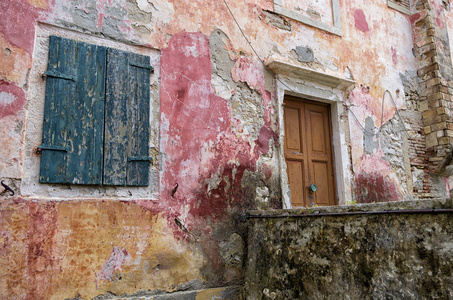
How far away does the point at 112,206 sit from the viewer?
361 cm

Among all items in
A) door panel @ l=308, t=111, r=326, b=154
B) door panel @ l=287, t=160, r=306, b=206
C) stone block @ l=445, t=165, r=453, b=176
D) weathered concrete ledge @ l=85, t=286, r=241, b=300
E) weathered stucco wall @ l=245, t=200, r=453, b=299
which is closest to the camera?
weathered stucco wall @ l=245, t=200, r=453, b=299

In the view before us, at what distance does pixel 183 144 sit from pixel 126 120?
2.21 feet

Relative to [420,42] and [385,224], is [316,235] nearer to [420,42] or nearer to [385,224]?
[385,224]

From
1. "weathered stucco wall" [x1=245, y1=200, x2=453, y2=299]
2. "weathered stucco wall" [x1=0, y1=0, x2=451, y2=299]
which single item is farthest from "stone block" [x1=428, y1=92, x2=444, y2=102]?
"weathered stucco wall" [x1=245, y1=200, x2=453, y2=299]

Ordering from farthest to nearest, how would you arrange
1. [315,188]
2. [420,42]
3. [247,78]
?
1. [420,42]
2. [315,188]
3. [247,78]

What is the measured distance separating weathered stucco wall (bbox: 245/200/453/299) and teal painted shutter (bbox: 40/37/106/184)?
1.93m

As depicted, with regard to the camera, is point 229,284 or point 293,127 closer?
point 229,284

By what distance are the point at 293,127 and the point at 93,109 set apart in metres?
2.76

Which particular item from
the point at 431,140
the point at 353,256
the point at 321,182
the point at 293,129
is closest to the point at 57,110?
the point at 353,256

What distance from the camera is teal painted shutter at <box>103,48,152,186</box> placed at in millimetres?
3713

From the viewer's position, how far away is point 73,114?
140 inches

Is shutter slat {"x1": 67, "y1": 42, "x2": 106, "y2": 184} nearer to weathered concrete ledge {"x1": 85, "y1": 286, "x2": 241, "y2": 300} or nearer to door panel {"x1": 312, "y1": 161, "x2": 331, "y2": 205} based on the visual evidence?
weathered concrete ledge {"x1": 85, "y1": 286, "x2": 241, "y2": 300}

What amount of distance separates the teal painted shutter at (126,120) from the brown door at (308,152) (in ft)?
6.83

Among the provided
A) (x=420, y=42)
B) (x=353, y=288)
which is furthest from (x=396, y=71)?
(x=353, y=288)
